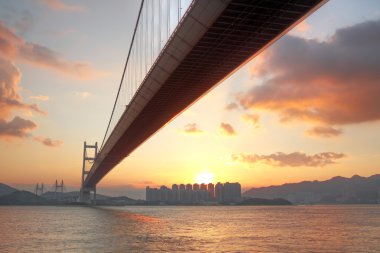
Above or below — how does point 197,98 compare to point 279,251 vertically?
above

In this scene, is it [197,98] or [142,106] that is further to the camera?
[142,106]

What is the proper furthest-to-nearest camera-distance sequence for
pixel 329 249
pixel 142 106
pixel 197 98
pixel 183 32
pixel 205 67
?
1. pixel 142 106
2. pixel 197 98
3. pixel 205 67
4. pixel 329 249
5. pixel 183 32

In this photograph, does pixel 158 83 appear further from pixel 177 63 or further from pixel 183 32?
pixel 183 32

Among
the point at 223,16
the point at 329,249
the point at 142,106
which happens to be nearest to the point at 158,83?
the point at 142,106

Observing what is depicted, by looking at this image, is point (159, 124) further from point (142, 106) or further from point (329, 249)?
point (329, 249)

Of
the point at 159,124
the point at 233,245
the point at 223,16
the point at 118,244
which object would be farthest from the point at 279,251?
the point at 159,124

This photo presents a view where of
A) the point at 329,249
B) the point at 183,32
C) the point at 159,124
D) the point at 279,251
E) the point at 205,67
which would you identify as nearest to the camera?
the point at 183,32
